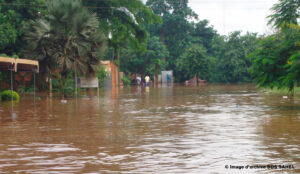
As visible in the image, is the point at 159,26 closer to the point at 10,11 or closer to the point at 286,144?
the point at 10,11

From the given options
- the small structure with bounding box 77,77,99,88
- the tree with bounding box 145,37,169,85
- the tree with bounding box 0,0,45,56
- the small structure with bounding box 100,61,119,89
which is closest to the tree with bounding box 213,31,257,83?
the tree with bounding box 145,37,169,85

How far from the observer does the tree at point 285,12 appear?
1969 cm

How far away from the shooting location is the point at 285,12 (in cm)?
1983

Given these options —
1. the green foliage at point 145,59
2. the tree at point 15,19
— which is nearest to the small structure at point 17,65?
the tree at point 15,19

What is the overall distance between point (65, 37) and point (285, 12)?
1596 cm

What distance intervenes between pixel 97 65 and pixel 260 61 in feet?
49.3

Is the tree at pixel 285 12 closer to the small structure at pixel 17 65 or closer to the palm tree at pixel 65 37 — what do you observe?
the small structure at pixel 17 65

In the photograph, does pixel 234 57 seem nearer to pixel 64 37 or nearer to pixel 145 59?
pixel 145 59

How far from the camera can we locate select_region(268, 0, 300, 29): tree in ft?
64.6

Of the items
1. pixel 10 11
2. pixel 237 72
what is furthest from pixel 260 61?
pixel 237 72

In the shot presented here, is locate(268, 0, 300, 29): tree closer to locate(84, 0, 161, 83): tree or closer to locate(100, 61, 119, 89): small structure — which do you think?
locate(84, 0, 161, 83): tree

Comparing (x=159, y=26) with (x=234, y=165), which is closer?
(x=234, y=165)

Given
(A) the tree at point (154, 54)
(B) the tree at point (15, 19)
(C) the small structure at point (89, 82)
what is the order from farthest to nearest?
(A) the tree at point (154, 54) → (B) the tree at point (15, 19) → (C) the small structure at point (89, 82)

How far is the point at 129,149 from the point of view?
8.84 metres
